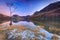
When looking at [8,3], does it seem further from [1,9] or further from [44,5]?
[44,5]

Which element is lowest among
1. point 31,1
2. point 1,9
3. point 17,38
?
point 17,38

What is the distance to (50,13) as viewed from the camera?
2.16m

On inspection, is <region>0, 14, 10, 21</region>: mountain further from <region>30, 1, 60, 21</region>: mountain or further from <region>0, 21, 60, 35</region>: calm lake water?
<region>30, 1, 60, 21</region>: mountain

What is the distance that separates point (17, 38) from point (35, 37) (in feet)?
0.96

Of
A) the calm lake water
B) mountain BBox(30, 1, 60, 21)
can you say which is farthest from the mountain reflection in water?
mountain BBox(30, 1, 60, 21)

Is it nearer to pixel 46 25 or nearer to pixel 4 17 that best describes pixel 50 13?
pixel 46 25

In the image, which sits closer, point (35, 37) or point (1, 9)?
point (35, 37)

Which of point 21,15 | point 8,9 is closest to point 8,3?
point 8,9

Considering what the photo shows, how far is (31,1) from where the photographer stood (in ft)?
7.20

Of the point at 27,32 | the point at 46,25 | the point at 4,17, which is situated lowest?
the point at 27,32

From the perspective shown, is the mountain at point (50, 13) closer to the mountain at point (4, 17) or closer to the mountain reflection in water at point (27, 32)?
the mountain reflection in water at point (27, 32)

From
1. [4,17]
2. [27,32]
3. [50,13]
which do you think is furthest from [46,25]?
[4,17]

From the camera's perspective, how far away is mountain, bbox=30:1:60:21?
2.14 m

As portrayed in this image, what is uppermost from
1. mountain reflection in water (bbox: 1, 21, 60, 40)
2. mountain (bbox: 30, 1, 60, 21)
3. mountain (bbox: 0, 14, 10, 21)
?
mountain (bbox: 30, 1, 60, 21)
